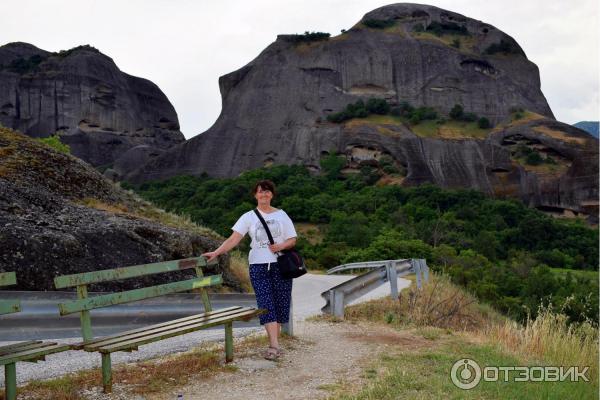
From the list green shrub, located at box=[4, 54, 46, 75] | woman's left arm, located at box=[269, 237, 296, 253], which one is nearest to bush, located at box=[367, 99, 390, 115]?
green shrub, located at box=[4, 54, 46, 75]

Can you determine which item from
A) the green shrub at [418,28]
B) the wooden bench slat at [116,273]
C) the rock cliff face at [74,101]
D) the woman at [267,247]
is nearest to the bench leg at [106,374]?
the wooden bench slat at [116,273]

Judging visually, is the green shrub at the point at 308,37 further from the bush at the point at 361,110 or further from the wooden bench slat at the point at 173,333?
the wooden bench slat at the point at 173,333

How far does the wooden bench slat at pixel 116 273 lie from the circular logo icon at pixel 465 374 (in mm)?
2533

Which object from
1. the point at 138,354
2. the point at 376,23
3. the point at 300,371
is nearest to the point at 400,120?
the point at 376,23

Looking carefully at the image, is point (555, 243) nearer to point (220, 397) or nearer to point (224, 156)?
point (224, 156)

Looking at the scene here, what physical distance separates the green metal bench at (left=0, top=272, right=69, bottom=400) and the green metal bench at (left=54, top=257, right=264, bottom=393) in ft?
0.90

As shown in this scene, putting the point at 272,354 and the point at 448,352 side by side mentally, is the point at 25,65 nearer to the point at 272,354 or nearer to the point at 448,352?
the point at 272,354

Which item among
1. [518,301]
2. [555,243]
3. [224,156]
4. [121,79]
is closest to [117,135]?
[121,79]

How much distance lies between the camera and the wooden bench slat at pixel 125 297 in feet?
16.3

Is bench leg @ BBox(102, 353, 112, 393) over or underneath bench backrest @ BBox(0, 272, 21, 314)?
underneath

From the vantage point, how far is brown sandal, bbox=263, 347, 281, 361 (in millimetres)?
6594

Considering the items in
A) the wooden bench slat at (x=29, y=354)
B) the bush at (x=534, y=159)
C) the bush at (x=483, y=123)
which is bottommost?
the wooden bench slat at (x=29, y=354)

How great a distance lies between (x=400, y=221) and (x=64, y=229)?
39.1 metres

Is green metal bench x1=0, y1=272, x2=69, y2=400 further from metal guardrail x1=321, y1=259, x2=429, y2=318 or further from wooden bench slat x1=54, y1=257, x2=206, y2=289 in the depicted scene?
metal guardrail x1=321, y1=259, x2=429, y2=318
